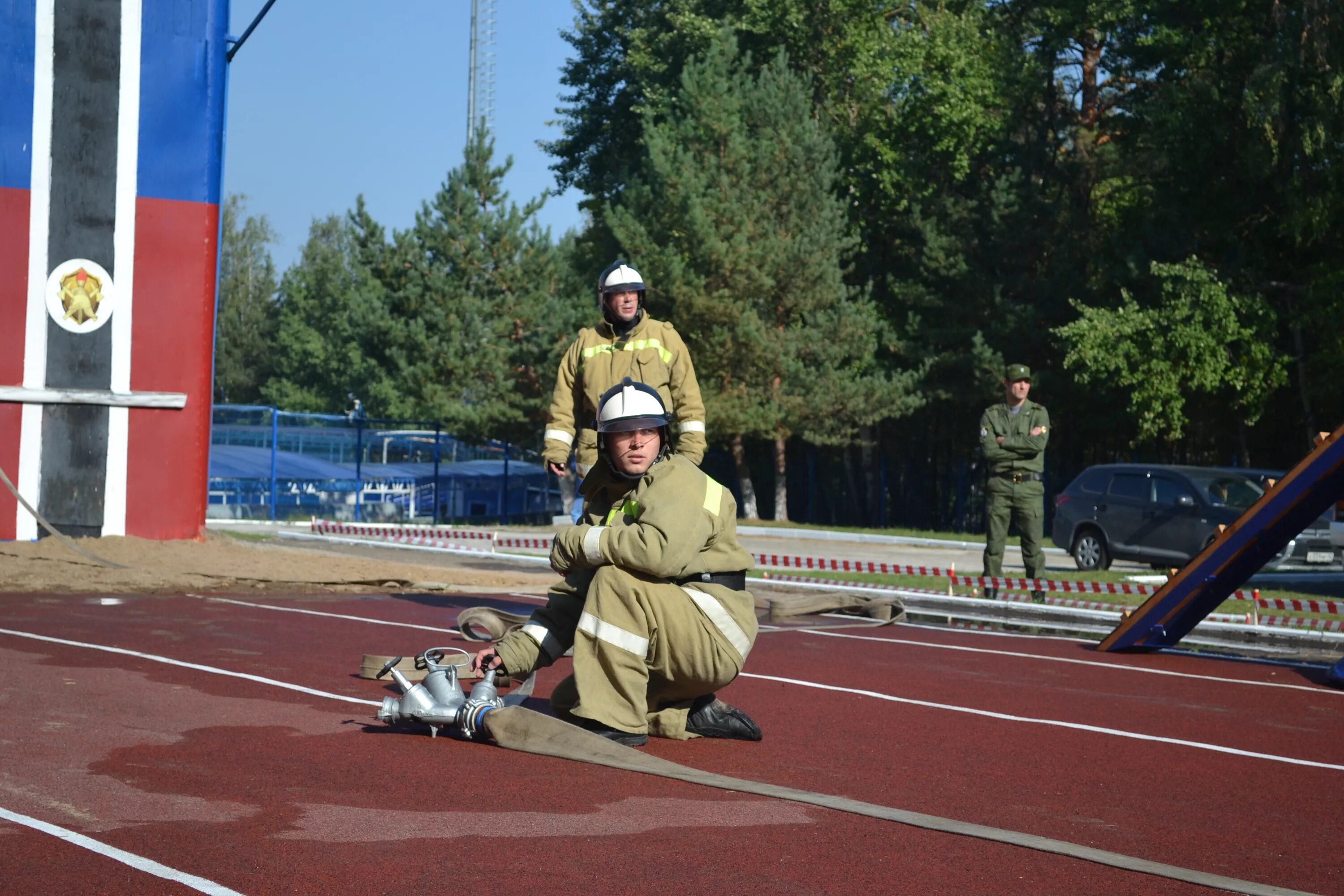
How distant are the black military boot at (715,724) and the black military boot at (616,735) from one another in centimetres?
45

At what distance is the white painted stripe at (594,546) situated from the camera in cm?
646

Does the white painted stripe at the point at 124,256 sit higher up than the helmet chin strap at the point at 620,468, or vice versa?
the white painted stripe at the point at 124,256

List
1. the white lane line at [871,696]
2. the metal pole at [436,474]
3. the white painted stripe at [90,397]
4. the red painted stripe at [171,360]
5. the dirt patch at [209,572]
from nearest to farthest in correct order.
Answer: the white lane line at [871,696]
the dirt patch at [209,572]
the white painted stripe at [90,397]
the red painted stripe at [171,360]
the metal pole at [436,474]

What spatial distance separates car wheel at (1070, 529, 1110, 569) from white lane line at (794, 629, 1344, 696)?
11632 millimetres

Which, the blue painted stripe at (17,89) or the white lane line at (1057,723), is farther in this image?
the blue painted stripe at (17,89)

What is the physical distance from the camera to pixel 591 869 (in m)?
4.67

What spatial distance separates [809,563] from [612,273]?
828cm

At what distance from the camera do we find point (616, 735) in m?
6.61

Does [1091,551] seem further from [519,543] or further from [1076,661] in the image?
[1076,661]

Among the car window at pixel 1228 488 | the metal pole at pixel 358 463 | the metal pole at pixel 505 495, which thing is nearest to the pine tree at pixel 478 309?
the metal pole at pixel 505 495

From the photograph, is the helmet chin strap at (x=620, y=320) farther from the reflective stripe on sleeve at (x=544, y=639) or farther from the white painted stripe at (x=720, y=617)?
the white painted stripe at (x=720, y=617)

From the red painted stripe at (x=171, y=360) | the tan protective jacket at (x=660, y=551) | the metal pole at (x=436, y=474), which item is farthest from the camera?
the metal pole at (x=436, y=474)

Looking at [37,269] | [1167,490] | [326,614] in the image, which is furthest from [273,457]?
[326,614]

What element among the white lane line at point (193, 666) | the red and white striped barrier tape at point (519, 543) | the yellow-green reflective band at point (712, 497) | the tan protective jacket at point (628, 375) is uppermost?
the tan protective jacket at point (628, 375)
